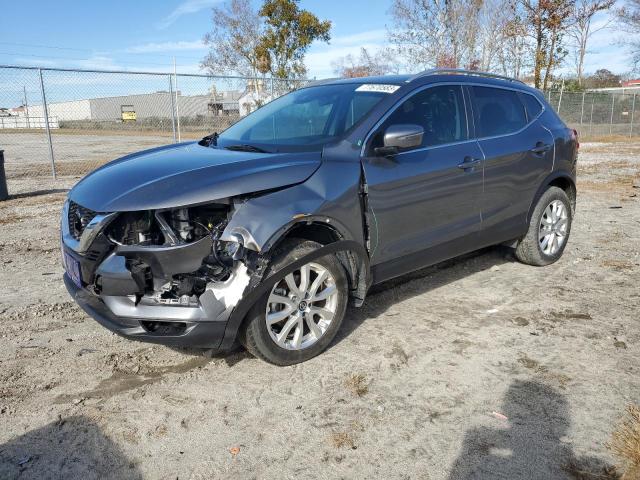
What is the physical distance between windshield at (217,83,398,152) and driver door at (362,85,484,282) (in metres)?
0.29

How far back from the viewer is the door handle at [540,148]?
5.00 m

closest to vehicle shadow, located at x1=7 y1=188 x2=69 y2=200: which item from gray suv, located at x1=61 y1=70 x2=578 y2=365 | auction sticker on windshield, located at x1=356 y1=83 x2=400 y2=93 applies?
gray suv, located at x1=61 y1=70 x2=578 y2=365

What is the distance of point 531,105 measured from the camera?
525 centimetres

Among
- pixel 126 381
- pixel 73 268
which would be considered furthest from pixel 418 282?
pixel 73 268

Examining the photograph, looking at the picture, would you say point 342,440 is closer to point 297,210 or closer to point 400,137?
point 297,210

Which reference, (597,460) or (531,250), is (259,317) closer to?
(597,460)

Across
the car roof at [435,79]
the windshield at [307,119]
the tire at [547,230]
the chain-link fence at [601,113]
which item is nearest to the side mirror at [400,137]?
the windshield at [307,119]

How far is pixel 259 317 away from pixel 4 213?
22.8ft

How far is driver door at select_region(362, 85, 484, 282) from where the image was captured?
3.72 metres

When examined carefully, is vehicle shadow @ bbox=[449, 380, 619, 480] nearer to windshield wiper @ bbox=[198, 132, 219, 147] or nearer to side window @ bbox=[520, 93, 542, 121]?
windshield wiper @ bbox=[198, 132, 219, 147]

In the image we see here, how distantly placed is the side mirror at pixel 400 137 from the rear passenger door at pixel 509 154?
1104 mm

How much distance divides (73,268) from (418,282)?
2964 mm

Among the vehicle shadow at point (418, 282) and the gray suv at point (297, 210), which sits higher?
the gray suv at point (297, 210)

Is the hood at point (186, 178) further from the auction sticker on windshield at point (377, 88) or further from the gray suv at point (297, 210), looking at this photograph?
the auction sticker on windshield at point (377, 88)
